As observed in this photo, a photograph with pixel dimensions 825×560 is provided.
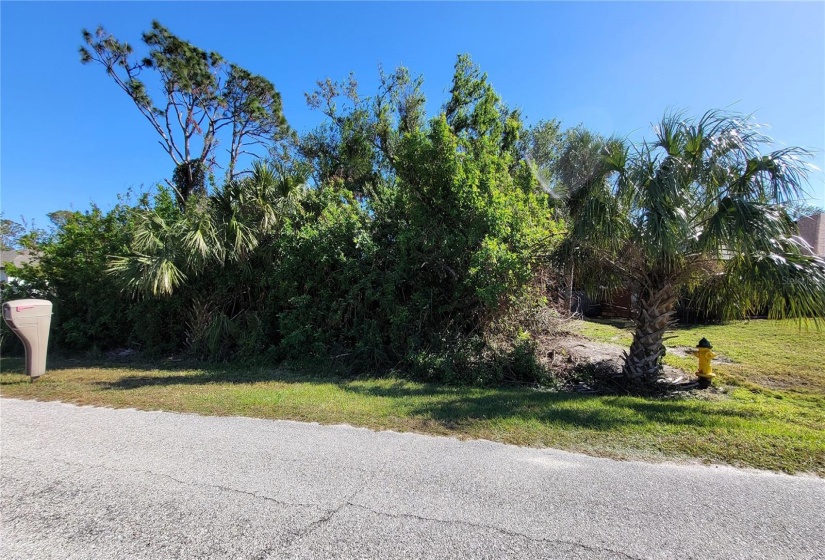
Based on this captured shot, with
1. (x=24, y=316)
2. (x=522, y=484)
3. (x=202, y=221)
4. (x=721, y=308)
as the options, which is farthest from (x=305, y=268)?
(x=721, y=308)

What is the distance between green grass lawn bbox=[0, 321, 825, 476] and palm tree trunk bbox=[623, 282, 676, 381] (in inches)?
34.2

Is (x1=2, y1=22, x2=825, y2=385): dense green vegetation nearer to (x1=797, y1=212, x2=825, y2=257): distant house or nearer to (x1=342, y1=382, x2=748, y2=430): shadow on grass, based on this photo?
(x1=342, y1=382, x2=748, y2=430): shadow on grass

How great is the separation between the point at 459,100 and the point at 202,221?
1162cm

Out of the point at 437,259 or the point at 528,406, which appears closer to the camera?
the point at 528,406

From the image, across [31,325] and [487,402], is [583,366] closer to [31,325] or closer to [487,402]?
[487,402]

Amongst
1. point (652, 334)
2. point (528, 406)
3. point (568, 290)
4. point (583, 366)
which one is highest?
point (568, 290)

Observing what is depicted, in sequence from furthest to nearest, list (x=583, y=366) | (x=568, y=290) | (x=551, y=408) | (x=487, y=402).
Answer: (x=568, y=290), (x=583, y=366), (x=487, y=402), (x=551, y=408)

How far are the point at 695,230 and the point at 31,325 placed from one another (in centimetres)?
1187

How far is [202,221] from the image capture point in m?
10.5

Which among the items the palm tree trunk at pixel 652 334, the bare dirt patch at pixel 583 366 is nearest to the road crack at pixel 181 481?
the bare dirt patch at pixel 583 366

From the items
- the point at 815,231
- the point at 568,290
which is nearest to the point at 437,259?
the point at 568,290

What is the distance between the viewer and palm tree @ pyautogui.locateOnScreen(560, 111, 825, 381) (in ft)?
20.9

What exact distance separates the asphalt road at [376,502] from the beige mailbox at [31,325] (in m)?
4.19

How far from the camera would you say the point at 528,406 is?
6.15 meters
